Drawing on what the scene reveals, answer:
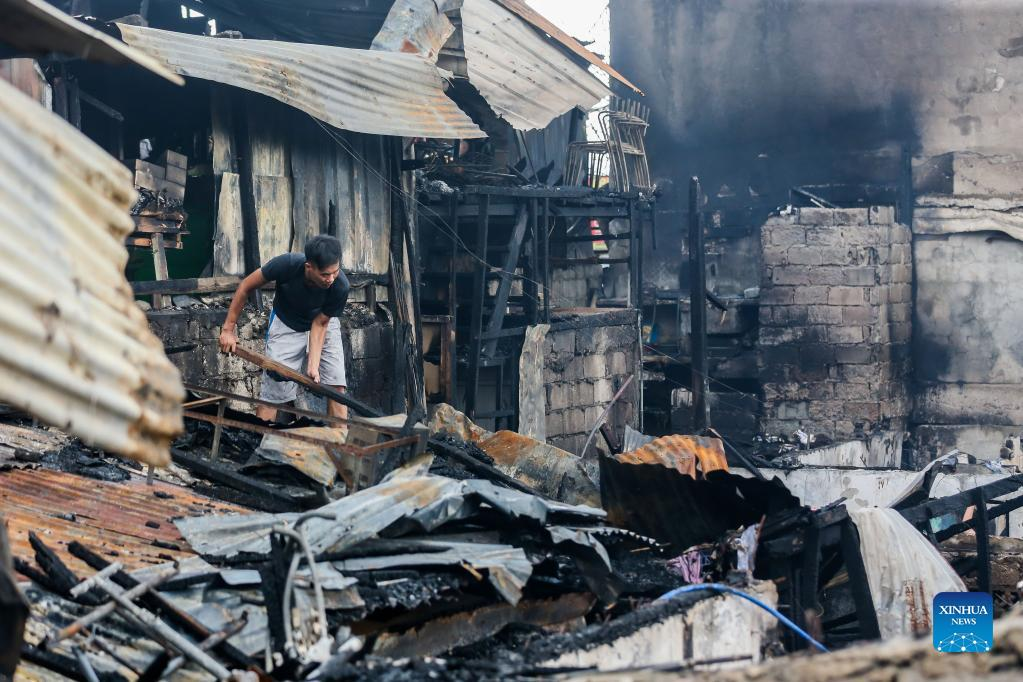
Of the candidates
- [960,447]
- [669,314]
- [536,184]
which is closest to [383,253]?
[536,184]

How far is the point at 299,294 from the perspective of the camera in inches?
299

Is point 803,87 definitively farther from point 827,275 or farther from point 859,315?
point 859,315

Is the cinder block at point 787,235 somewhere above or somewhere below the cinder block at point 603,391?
above

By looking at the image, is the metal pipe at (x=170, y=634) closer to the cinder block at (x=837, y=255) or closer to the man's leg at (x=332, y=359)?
the man's leg at (x=332, y=359)

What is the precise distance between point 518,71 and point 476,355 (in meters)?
3.04

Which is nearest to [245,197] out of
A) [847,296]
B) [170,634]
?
[170,634]

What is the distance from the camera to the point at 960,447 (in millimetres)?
17688

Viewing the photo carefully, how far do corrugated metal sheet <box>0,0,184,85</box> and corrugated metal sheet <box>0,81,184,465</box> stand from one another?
0.54m

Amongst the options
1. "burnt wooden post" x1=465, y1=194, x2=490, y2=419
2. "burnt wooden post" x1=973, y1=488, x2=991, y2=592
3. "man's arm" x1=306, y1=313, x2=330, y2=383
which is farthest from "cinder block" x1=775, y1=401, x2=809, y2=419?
"man's arm" x1=306, y1=313, x2=330, y2=383

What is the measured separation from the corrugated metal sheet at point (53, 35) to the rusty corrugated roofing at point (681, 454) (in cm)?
478

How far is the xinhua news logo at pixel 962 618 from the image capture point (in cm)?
458

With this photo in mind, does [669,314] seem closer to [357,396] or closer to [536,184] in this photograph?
[536,184]

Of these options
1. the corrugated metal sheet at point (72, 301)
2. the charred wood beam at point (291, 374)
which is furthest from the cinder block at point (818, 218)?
the corrugated metal sheet at point (72, 301)

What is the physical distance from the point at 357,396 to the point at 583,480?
13.6ft
